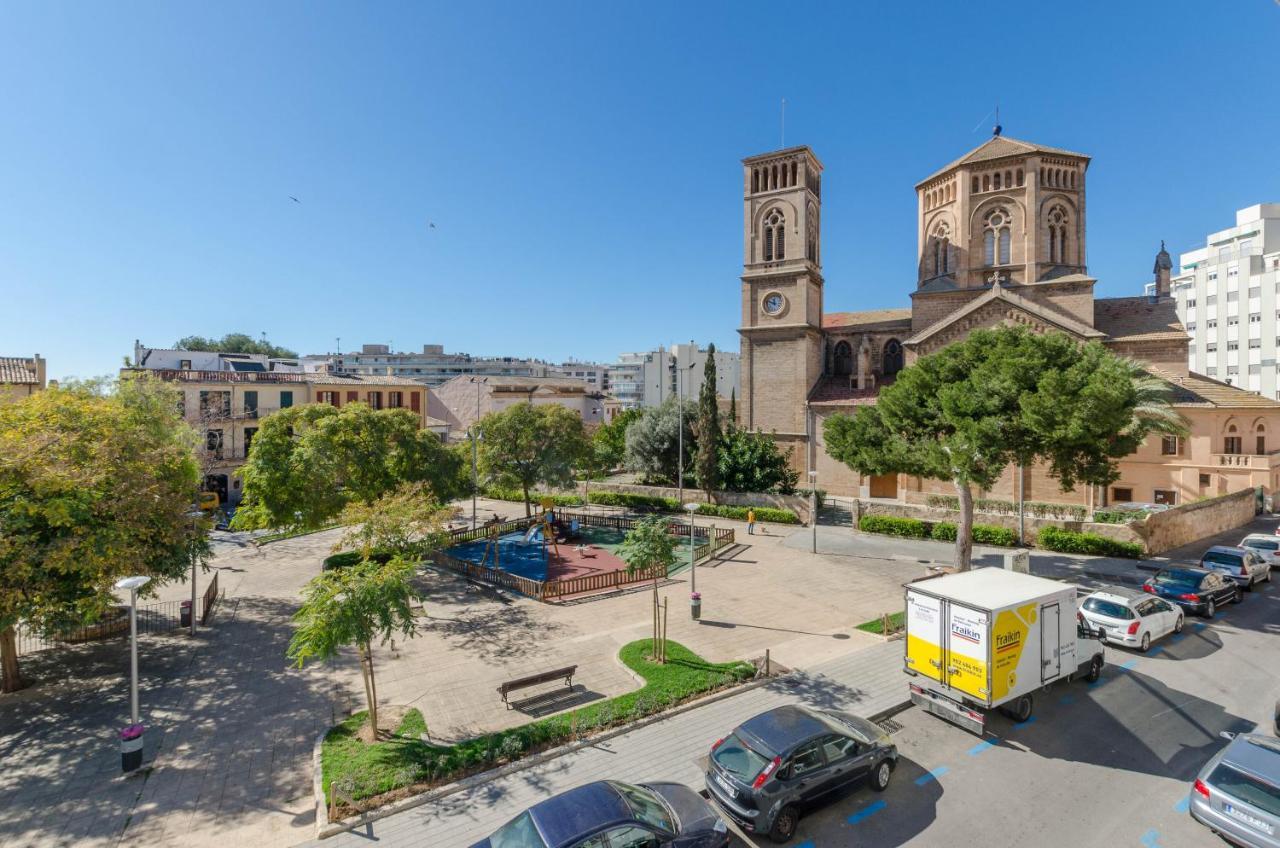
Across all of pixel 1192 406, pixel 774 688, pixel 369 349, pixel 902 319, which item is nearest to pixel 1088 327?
pixel 1192 406

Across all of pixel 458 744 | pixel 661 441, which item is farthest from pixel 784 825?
pixel 661 441

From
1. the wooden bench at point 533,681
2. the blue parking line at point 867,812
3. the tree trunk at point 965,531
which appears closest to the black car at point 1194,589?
the tree trunk at point 965,531

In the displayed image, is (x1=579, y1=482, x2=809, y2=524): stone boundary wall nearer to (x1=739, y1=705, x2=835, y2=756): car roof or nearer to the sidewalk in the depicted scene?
the sidewalk

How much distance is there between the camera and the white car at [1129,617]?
608 inches

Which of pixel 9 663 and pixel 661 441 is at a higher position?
pixel 661 441

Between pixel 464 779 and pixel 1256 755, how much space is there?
1232 cm

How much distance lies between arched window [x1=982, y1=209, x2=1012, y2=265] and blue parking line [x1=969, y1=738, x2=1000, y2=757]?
122 ft

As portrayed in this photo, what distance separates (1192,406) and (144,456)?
44429 mm

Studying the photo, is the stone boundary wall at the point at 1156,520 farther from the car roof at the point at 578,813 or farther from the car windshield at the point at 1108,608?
the car roof at the point at 578,813

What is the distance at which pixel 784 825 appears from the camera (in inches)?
346

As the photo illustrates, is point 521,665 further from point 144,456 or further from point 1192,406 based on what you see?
point 1192,406

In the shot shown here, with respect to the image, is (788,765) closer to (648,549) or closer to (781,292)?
(648,549)

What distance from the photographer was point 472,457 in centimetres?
3070

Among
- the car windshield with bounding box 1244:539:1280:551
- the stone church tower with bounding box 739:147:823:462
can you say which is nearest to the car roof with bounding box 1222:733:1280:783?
the car windshield with bounding box 1244:539:1280:551
